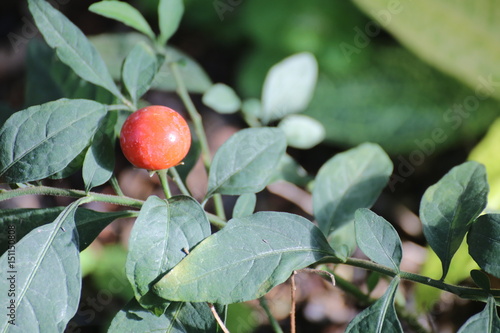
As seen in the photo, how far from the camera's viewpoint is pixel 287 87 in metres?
1.53

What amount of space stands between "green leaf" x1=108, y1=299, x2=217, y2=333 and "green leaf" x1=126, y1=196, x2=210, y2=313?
6 centimetres

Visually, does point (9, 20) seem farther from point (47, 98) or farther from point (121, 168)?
point (47, 98)

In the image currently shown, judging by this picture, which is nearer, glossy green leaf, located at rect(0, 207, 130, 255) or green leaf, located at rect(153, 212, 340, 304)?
green leaf, located at rect(153, 212, 340, 304)

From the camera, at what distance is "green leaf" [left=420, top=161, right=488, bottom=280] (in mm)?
796

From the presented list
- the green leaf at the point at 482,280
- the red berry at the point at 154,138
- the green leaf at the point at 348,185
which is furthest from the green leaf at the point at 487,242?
the red berry at the point at 154,138

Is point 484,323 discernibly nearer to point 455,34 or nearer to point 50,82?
point 50,82

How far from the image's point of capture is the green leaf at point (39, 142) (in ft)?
2.45

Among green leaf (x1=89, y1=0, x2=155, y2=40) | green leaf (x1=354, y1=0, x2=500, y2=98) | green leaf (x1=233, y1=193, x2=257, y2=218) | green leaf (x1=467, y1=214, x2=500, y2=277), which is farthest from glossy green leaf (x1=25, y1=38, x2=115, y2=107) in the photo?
green leaf (x1=354, y1=0, x2=500, y2=98)

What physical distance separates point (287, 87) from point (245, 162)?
26.2 inches

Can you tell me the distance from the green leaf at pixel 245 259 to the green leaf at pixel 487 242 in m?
0.21

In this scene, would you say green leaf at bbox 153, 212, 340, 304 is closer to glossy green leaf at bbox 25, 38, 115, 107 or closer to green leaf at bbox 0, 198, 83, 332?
green leaf at bbox 0, 198, 83, 332

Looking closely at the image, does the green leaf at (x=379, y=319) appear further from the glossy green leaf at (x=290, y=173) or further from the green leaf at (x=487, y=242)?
the glossy green leaf at (x=290, y=173)

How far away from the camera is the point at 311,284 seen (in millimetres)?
1754

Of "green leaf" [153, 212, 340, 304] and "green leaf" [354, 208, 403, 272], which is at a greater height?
"green leaf" [354, 208, 403, 272]
